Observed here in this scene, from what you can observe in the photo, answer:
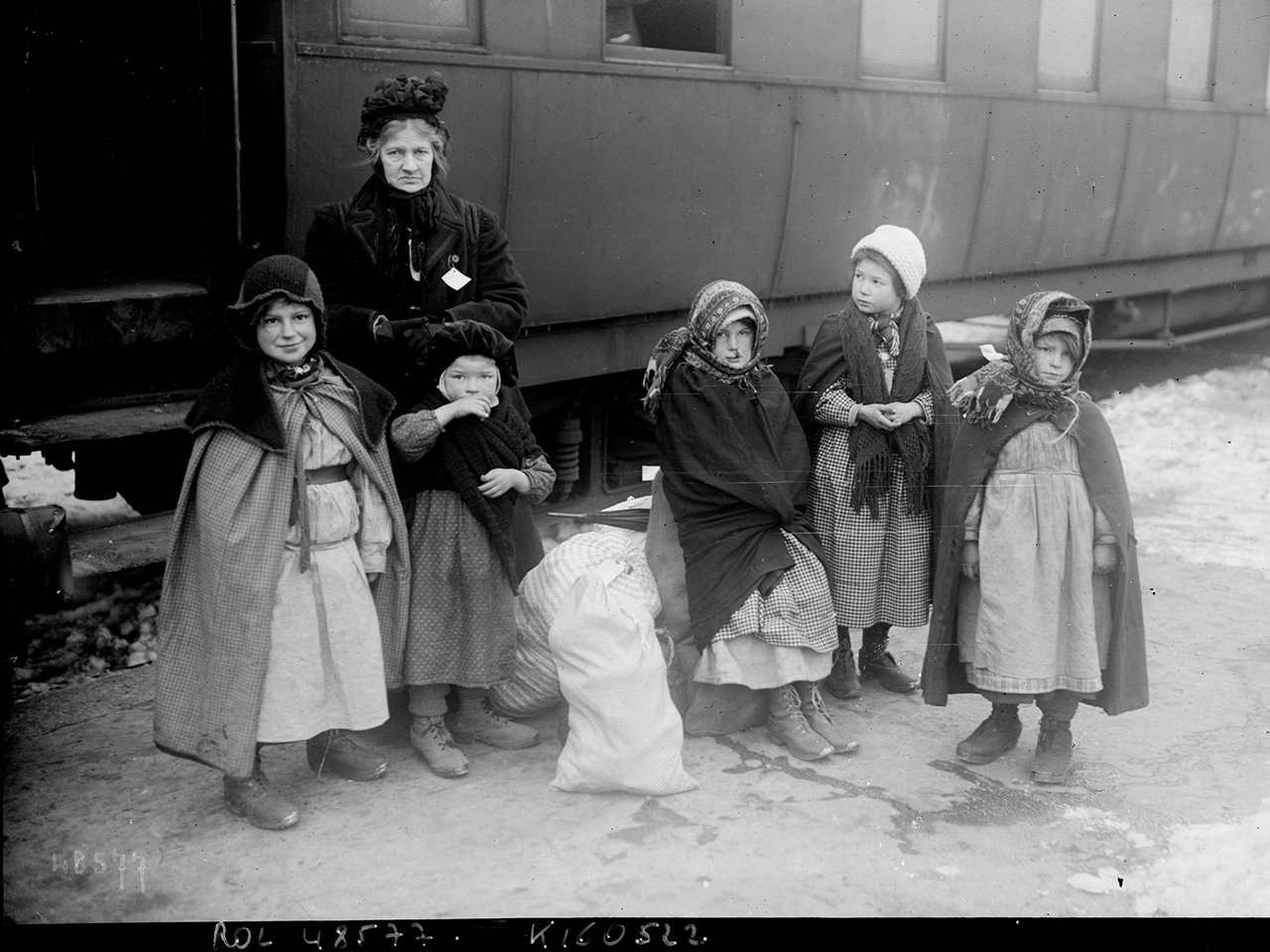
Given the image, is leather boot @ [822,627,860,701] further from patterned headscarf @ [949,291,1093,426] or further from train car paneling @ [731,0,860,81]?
train car paneling @ [731,0,860,81]

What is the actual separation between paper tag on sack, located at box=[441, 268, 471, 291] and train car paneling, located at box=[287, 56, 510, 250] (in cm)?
52

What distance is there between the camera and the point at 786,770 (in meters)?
3.58

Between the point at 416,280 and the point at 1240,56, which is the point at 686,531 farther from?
the point at 1240,56

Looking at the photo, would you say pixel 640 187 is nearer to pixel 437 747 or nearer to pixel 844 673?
pixel 844 673

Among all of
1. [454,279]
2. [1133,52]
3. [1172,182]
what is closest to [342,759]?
[454,279]

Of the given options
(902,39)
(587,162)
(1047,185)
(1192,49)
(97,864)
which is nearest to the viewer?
(97,864)

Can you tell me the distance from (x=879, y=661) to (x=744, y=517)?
2.79ft

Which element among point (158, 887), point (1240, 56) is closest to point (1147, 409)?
point (1240, 56)

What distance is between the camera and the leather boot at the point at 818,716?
3697mm

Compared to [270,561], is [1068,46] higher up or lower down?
higher up

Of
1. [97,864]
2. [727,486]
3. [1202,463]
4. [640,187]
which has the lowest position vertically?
[97,864]

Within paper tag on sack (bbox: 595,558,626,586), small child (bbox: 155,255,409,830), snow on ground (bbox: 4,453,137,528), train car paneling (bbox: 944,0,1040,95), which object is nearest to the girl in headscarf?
paper tag on sack (bbox: 595,558,626,586)

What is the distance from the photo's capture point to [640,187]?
5.14m

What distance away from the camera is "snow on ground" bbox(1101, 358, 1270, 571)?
5.78 m
